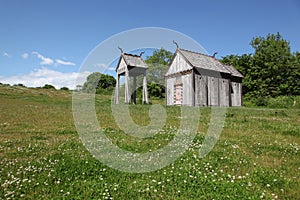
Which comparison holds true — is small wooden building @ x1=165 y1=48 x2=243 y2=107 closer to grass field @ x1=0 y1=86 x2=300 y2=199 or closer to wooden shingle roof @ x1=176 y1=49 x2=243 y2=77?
wooden shingle roof @ x1=176 y1=49 x2=243 y2=77

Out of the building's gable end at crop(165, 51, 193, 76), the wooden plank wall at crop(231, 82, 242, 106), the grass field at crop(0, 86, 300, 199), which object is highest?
the building's gable end at crop(165, 51, 193, 76)

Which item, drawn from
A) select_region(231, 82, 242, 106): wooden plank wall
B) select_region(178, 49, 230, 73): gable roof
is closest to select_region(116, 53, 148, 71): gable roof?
select_region(178, 49, 230, 73): gable roof

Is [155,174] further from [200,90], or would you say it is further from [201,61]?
[201,61]

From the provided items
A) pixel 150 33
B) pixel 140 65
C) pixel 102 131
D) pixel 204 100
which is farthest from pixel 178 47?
pixel 102 131

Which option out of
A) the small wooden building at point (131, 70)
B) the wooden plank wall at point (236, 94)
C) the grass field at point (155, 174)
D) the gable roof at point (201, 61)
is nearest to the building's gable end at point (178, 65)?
the gable roof at point (201, 61)

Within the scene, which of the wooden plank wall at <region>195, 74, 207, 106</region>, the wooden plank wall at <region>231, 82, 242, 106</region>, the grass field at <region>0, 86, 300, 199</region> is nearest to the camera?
the grass field at <region>0, 86, 300, 199</region>

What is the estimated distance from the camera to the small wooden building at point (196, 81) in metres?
25.8

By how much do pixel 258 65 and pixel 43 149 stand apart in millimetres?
68763

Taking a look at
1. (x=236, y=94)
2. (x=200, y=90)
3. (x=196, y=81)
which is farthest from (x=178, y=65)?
(x=236, y=94)

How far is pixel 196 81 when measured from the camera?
2567 cm

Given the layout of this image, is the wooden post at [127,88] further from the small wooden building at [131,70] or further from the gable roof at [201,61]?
the gable roof at [201,61]

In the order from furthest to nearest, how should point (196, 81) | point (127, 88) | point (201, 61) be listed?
point (201, 61) → point (127, 88) → point (196, 81)

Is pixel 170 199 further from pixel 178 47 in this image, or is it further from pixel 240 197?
pixel 178 47

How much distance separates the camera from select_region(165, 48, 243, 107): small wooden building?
84.5 ft
